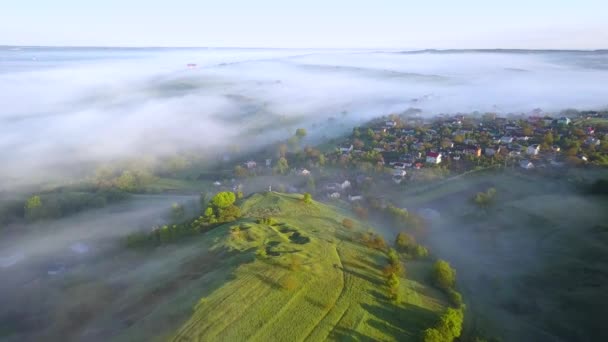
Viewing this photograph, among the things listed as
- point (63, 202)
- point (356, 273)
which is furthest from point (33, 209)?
point (356, 273)

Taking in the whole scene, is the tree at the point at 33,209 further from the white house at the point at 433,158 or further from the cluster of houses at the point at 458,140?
the white house at the point at 433,158

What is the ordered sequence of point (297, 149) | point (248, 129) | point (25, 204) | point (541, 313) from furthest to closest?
point (248, 129), point (297, 149), point (25, 204), point (541, 313)

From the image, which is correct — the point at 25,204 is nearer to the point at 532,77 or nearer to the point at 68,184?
the point at 68,184

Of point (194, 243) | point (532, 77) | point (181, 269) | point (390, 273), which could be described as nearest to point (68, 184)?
point (194, 243)

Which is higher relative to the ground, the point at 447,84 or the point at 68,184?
the point at 447,84

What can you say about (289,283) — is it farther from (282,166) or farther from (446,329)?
(282,166)

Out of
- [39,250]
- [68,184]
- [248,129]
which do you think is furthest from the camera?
[248,129]

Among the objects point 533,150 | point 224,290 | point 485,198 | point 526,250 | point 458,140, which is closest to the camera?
point 224,290
